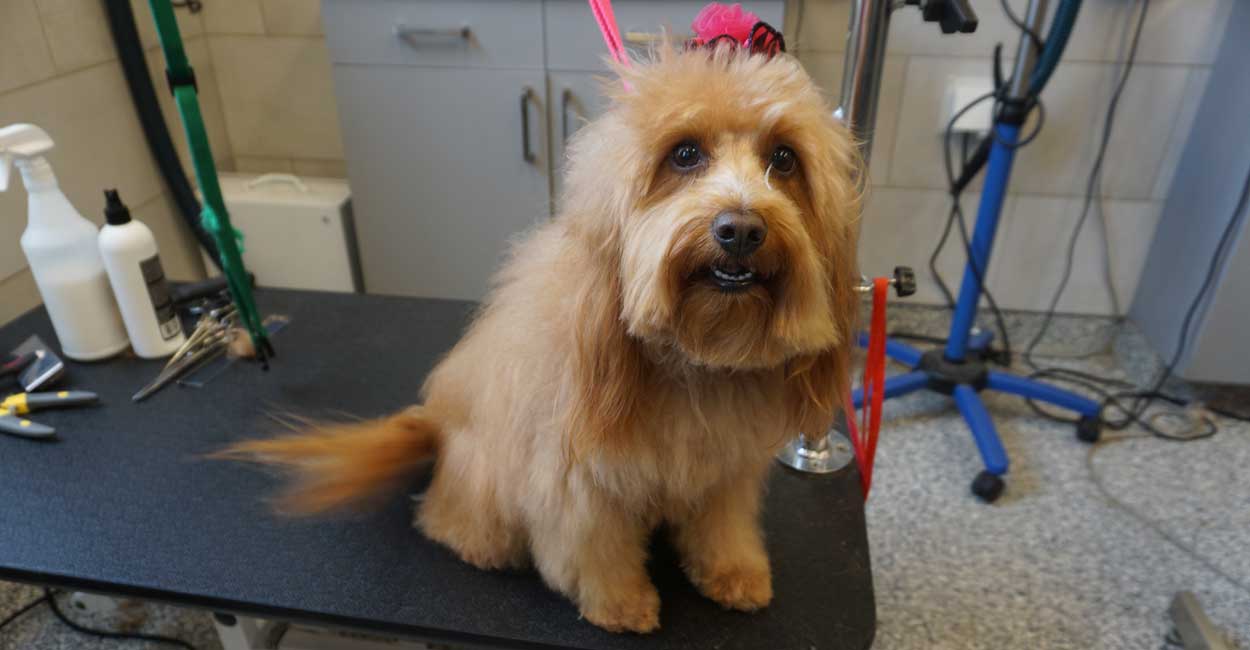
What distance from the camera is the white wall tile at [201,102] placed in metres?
2.08

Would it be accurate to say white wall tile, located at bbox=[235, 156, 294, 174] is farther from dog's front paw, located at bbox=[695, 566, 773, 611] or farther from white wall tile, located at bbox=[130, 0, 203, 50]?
dog's front paw, located at bbox=[695, 566, 773, 611]

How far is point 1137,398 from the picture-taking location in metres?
2.06

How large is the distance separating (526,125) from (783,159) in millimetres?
1332

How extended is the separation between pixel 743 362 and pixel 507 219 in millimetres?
Answer: 1459

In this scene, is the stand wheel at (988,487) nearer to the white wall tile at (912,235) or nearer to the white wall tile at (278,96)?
the white wall tile at (912,235)

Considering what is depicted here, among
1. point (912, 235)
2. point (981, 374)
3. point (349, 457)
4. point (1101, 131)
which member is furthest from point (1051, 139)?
point (349, 457)

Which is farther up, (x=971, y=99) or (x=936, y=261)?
(x=971, y=99)

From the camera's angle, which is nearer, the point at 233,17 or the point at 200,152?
the point at 200,152

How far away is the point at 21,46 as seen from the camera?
1.66 meters

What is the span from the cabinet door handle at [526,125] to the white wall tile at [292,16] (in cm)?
70

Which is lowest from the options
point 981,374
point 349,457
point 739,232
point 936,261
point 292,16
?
point 981,374

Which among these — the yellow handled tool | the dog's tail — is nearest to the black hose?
the yellow handled tool

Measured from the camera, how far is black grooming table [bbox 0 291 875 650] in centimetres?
95

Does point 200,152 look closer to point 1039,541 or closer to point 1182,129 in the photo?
point 1039,541
